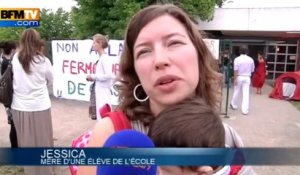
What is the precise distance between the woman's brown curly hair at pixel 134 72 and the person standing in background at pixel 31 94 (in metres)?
2.77

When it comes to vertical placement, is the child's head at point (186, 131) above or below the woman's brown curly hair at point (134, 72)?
below

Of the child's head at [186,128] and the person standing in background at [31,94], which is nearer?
the child's head at [186,128]

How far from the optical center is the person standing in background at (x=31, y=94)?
3.76 m

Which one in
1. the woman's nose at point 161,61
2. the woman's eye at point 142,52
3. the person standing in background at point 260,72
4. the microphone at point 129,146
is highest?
the woman's eye at point 142,52

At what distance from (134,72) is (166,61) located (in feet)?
0.79

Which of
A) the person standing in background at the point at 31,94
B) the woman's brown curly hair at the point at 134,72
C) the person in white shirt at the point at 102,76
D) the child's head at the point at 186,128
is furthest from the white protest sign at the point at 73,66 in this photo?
the child's head at the point at 186,128

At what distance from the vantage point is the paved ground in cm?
524

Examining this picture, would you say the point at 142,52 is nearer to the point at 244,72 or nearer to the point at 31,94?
the point at 31,94

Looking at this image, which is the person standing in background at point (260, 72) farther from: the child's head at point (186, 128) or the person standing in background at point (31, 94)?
the child's head at point (186, 128)

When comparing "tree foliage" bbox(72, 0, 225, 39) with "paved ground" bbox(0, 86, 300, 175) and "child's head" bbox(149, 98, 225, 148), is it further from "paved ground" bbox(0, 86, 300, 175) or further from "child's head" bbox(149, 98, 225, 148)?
"child's head" bbox(149, 98, 225, 148)

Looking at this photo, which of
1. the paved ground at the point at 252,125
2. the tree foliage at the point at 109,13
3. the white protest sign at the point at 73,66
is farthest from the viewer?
the tree foliage at the point at 109,13

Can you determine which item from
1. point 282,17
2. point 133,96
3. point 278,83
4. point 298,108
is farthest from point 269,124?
point 282,17

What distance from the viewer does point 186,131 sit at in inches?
33.9

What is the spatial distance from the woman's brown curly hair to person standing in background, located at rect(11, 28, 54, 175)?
9.10 ft
